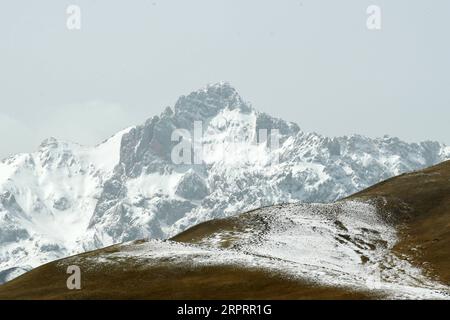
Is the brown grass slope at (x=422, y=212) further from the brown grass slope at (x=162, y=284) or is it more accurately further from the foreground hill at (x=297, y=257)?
the brown grass slope at (x=162, y=284)

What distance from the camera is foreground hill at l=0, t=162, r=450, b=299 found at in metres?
74.9

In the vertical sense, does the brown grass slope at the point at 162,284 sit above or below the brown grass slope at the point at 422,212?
above

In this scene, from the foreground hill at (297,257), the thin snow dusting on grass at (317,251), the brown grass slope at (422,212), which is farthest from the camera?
the brown grass slope at (422,212)

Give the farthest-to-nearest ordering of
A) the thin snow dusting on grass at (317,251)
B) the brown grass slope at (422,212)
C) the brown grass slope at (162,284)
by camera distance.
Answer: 1. the brown grass slope at (422,212)
2. the thin snow dusting on grass at (317,251)
3. the brown grass slope at (162,284)

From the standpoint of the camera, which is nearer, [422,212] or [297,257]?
[297,257]

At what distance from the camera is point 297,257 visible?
108 metres

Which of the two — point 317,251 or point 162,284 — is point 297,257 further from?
point 162,284

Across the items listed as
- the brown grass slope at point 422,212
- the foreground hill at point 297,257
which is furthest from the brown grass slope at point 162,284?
the brown grass slope at point 422,212

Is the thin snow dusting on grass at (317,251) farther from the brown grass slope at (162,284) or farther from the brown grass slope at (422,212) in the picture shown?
the brown grass slope at (422,212)

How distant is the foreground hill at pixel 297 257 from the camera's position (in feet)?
246

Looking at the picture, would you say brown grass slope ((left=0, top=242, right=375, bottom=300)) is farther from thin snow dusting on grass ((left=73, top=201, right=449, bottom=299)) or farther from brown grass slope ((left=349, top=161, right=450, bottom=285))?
brown grass slope ((left=349, top=161, right=450, bottom=285))

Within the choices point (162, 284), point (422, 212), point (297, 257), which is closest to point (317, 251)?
point (297, 257)

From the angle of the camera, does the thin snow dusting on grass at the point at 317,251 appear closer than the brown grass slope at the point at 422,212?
Yes
